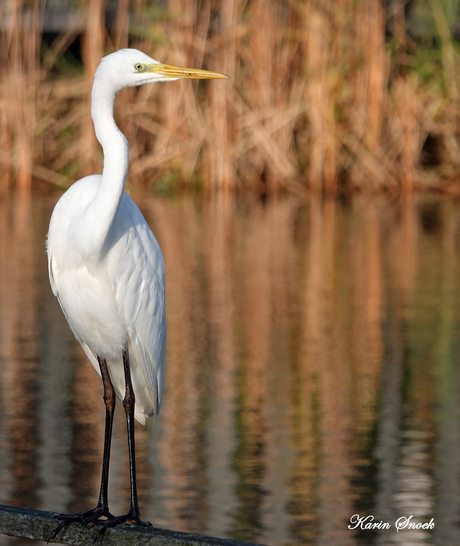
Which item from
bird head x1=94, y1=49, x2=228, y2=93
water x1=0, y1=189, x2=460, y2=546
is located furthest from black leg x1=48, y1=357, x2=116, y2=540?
bird head x1=94, y1=49, x2=228, y2=93

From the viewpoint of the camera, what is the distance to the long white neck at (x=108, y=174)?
2.90m

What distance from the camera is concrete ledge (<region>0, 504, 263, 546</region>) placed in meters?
2.40

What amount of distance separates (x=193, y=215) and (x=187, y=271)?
3336mm

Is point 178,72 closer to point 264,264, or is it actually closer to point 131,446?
point 131,446

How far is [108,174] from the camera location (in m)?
2.91

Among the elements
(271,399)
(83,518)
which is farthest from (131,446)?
(271,399)

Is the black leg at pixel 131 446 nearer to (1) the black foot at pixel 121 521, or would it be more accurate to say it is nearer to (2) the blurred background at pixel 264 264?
(1) the black foot at pixel 121 521

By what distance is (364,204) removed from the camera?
40.9 ft

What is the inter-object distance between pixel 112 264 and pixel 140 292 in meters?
0.13

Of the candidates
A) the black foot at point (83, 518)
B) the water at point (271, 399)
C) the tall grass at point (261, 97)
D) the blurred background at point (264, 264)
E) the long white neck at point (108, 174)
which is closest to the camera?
the black foot at point (83, 518)

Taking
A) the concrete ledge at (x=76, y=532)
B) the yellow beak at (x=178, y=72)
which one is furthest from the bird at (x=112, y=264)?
the concrete ledge at (x=76, y=532)

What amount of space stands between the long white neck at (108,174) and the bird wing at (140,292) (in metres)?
0.13

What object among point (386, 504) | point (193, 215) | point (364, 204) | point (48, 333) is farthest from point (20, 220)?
point (386, 504)

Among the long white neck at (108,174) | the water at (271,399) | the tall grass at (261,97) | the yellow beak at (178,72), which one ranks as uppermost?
the tall grass at (261,97)
